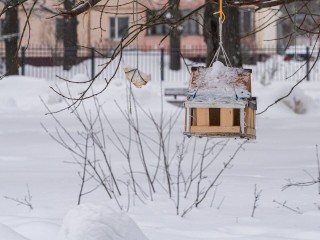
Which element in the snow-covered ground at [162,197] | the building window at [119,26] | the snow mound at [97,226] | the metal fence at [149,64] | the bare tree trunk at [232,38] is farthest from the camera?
the building window at [119,26]

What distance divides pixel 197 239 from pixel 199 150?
759 cm

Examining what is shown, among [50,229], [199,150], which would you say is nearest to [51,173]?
[199,150]

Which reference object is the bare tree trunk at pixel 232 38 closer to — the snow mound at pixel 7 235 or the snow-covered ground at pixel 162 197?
the snow-covered ground at pixel 162 197

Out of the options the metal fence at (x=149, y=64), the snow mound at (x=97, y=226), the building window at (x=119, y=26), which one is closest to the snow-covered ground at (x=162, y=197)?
the snow mound at (x=97, y=226)

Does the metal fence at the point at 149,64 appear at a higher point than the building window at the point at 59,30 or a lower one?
lower

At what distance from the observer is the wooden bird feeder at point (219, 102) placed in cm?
536

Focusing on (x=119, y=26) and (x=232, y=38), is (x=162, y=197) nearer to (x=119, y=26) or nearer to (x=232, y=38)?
(x=232, y=38)

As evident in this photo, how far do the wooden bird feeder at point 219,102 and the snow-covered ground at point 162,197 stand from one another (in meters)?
0.92

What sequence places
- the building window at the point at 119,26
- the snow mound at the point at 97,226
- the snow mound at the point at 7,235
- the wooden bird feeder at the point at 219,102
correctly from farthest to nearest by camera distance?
1. the building window at the point at 119,26
2. the snow mound at the point at 7,235
3. the snow mound at the point at 97,226
4. the wooden bird feeder at the point at 219,102

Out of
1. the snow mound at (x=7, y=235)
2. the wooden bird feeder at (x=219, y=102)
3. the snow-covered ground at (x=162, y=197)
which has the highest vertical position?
the wooden bird feeder at (x=219, y=102)

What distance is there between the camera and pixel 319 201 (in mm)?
9672

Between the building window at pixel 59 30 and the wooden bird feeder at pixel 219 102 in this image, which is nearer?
the wooden bird feeder at pixel 219 102

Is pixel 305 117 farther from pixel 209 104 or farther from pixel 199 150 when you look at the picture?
pixel 209 104

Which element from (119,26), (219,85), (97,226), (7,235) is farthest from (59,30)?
(219,85)
